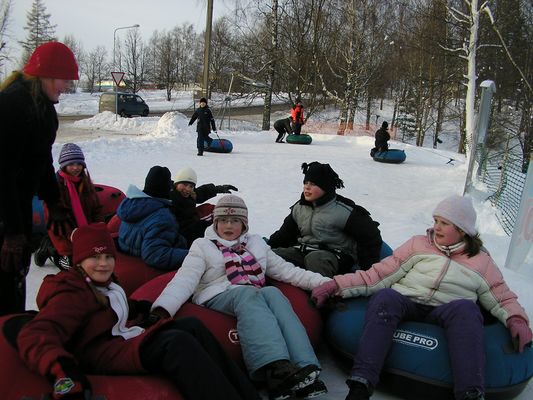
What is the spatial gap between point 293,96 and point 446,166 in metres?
13.3

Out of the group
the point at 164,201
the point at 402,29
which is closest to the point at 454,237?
the point at 164,201

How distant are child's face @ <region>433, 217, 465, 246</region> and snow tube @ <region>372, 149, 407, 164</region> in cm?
1082

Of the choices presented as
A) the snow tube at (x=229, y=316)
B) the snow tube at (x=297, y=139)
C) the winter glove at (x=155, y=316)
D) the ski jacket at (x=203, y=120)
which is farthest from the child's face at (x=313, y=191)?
the snow tube at (x=297, y=139)

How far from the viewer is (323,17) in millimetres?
23328

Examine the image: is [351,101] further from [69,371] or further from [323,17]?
[69,371]

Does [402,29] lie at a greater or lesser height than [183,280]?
greater

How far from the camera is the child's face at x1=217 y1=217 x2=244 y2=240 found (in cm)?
317

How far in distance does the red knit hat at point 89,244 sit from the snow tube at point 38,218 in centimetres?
290

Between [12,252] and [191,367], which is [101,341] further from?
[12,252]

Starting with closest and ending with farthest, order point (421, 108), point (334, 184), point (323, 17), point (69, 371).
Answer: point (69, 371)
point (334, 184)
point (323, 17)
point (421, 108)

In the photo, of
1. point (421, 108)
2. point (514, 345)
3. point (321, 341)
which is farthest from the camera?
point (421, 108)

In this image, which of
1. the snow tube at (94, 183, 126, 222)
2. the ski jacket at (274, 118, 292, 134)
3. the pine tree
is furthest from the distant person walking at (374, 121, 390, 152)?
the pine tree

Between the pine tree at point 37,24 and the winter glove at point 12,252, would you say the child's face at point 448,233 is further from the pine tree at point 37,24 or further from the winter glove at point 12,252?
the pine tree at point 37,24

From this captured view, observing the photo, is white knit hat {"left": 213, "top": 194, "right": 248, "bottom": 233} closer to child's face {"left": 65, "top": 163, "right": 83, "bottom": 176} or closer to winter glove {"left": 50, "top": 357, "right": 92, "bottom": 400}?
winter glove {"left": 50, "top": 357, "right": 92, "bottom": 400}
